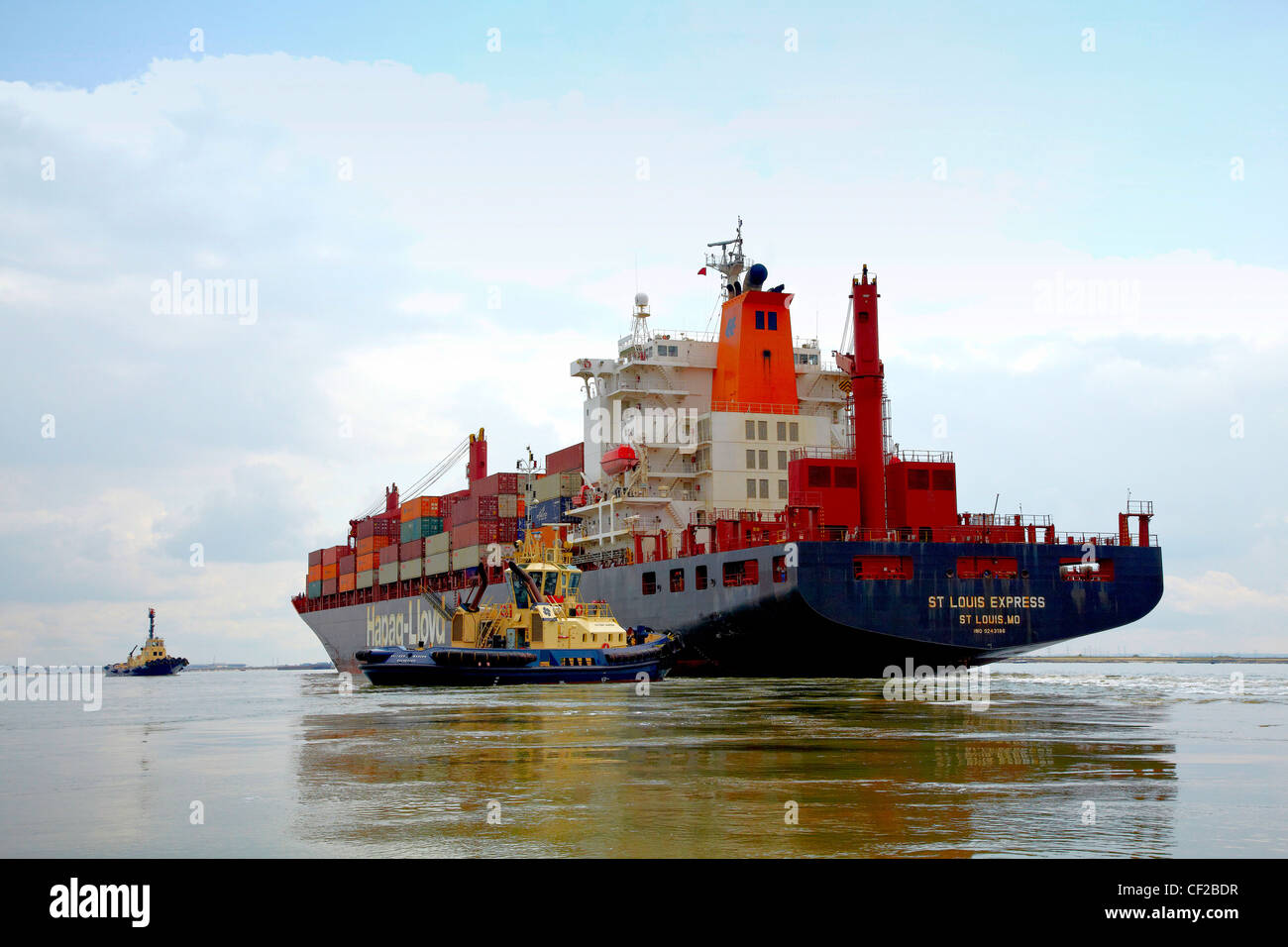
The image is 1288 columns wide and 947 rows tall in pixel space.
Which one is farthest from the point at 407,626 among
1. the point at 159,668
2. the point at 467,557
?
the point at 159,668

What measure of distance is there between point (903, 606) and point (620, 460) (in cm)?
1665

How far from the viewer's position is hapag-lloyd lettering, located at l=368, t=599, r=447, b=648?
64375 mm

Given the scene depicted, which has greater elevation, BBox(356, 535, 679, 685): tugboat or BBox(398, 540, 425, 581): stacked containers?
BBox(398, 540, 425, 581): stacked containers

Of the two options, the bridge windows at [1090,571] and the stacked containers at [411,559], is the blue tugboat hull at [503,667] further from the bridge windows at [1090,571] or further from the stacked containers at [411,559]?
the stacked containers at [411,559]

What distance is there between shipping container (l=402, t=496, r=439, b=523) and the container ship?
4.67 meters

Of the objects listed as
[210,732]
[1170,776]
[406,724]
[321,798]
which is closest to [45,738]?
[210,732]

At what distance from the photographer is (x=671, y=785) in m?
13.3

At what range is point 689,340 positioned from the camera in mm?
55219

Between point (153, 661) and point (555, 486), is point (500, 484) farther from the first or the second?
point (153, 661)

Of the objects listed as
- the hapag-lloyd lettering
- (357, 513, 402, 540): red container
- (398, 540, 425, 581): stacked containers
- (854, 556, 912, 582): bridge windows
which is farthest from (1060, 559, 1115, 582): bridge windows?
(357, 513, 402, 540): red container

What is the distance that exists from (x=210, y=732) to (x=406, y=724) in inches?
170

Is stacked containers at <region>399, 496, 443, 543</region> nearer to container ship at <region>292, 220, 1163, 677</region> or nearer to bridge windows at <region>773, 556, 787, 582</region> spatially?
container ship at <region>292, 220, 1163, 677</region>

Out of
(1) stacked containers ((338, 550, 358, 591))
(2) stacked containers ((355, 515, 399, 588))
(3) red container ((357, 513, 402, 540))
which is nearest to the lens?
(2) stacked containers ((355, 515, 399, 588))
